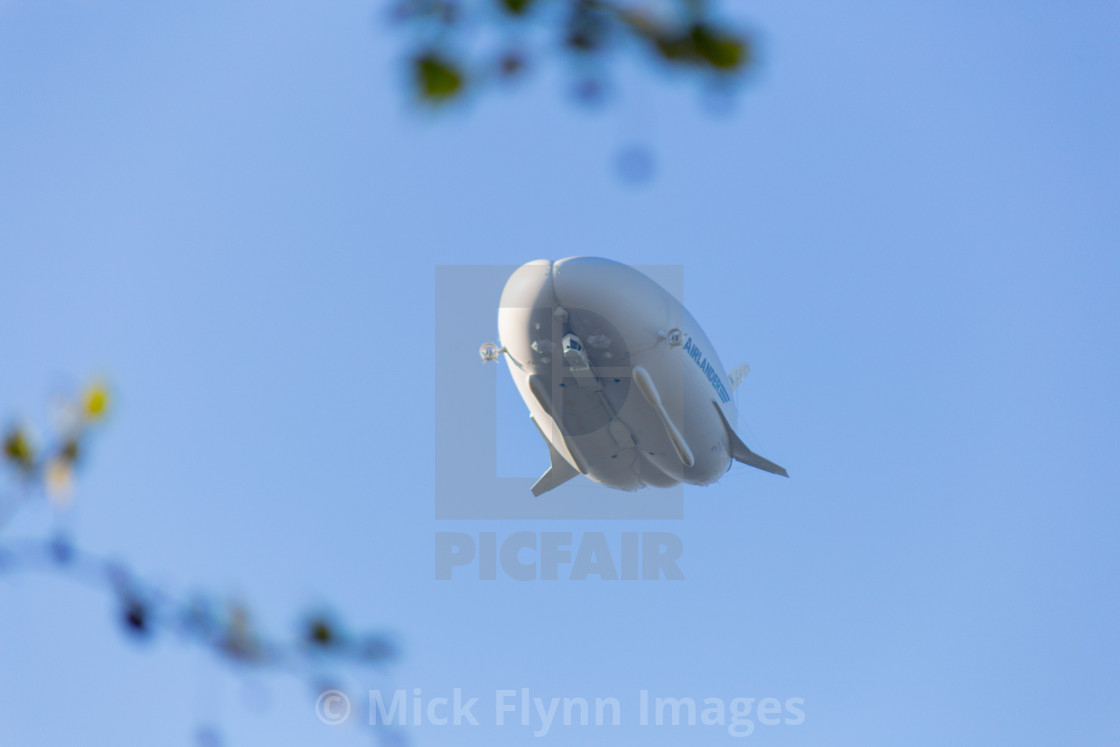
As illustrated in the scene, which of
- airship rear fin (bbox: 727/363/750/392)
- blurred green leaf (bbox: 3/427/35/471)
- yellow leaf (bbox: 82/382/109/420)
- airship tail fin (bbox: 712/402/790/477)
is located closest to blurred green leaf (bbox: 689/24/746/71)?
yellow leaf (bbox: 82/382/109/420)

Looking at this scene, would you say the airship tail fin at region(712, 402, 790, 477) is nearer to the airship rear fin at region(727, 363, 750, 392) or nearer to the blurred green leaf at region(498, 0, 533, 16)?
the airship rear fin at region(727, 363, 750, 392)

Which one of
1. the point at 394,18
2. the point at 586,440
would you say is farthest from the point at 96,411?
the point at 586,440

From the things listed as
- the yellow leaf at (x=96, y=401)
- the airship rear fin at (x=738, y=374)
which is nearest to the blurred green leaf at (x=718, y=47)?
the yellow leaf at (x=96, y=401)

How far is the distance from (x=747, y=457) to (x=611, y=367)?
306 inches

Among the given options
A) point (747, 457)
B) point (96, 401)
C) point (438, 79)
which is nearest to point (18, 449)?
point (96, 401)

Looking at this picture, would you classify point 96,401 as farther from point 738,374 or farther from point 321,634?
point 738,374

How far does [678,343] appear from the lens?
22953 millimetres

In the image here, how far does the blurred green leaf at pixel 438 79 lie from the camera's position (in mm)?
2885

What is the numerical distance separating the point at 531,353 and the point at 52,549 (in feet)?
65.0

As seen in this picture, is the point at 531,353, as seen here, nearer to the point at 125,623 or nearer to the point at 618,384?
the point at 618,384

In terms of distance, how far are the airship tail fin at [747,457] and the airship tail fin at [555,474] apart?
476cm

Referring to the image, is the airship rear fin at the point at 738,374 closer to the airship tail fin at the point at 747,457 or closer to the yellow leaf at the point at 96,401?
the airship tail fin at the point at 747,457

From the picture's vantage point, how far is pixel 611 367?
2289 cm

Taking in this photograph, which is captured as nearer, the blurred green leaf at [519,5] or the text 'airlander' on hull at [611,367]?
the blurred green leaf at [519,5]
